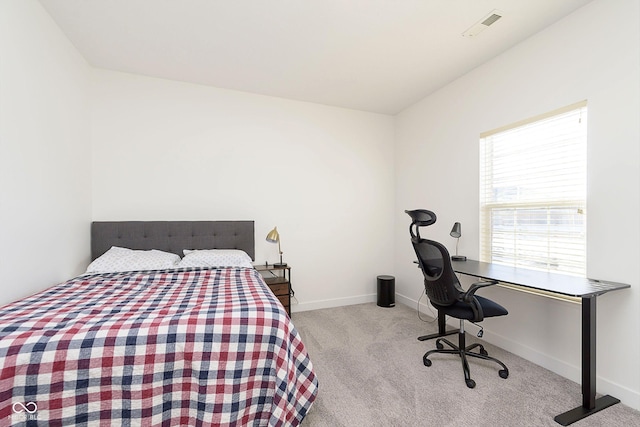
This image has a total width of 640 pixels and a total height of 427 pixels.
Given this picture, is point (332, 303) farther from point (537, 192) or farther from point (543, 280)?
point (537, 192)

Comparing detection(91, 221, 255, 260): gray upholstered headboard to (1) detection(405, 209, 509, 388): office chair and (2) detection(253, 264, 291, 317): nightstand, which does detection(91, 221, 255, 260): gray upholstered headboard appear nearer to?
(2) detection(253, 264, 291, 317): nightstand

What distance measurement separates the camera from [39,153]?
2.12m

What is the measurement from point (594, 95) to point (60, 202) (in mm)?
4187

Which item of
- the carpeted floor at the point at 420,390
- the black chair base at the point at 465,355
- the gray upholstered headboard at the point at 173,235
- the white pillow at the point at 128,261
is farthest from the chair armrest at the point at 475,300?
the white pillow at the point at 128,261

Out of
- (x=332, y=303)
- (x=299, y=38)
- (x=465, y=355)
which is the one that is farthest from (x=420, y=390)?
(x=299, y=38)

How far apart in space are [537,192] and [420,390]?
189 centimetres

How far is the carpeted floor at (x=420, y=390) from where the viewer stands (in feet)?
5.74

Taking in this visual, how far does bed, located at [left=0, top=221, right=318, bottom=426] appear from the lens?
1183 millimetres

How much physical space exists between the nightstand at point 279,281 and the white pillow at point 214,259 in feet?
1.35

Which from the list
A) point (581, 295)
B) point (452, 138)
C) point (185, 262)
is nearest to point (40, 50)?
point (185, 262)

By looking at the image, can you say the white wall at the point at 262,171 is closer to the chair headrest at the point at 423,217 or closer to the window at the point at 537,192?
the window at the point at 537,192

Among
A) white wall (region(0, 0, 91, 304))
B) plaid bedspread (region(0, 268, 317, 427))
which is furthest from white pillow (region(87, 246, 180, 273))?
plaid bedspread (region(0, 268, 317, 427))

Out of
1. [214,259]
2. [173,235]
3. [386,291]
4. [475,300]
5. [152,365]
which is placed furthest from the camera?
[386,291]

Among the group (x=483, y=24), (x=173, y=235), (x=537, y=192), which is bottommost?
(x=173, y=235)
